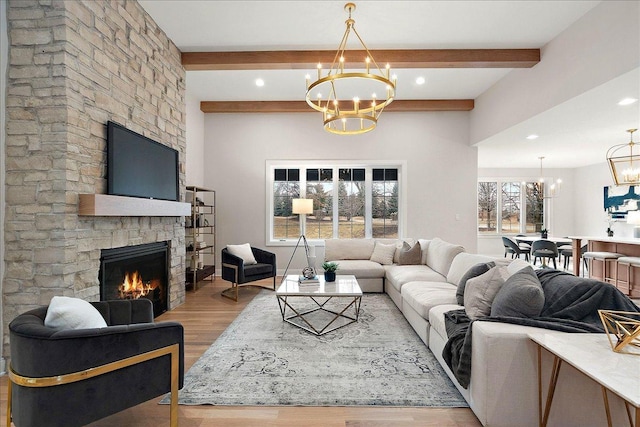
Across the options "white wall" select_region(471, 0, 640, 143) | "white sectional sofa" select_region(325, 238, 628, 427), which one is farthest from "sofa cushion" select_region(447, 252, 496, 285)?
"white wall" select_region(471, 0, 640, 143)

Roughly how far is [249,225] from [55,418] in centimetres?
506

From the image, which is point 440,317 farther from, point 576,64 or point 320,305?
point 576,64

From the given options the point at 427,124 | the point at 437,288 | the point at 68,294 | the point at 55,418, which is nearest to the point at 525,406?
the point at 437,288

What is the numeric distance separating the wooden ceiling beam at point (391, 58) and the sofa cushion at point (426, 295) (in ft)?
9.45

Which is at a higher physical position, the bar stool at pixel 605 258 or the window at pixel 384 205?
the window at pixel 384 205

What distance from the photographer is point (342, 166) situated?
6613mm

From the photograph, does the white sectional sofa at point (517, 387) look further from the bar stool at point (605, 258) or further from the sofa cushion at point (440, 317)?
the bar stool at point (605, 258)

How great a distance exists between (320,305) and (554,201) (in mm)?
9291

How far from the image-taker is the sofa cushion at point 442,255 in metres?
4.26

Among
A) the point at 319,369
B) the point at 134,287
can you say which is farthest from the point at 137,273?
the point at 319,369

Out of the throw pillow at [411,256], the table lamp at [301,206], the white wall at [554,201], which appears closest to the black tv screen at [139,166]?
the table lamp at [301,206]

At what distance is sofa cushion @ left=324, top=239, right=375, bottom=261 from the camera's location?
5695 millimetres

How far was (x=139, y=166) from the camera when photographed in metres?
3.42

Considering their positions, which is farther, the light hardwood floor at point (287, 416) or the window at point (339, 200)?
the window at point (339, 200)
